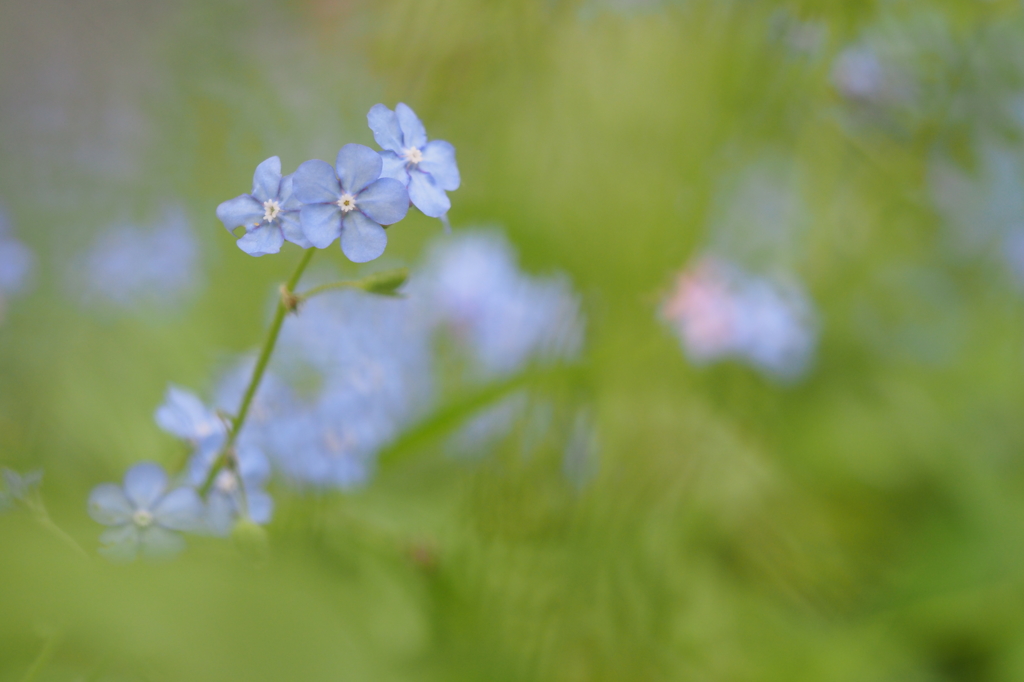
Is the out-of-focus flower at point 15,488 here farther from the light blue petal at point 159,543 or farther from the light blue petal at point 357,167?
the light blue petal at point 357,167

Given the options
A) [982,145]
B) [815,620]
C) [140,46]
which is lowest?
[815,620]

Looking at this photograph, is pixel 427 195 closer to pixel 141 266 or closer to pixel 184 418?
pixel 184 418

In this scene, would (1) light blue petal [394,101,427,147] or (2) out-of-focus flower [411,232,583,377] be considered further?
(2) out-of-focus flower [411,232,583,377]

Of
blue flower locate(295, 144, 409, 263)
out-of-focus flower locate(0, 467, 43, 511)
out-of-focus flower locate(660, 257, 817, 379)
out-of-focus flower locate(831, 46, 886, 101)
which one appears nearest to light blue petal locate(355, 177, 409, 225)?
blue flower locate(295, 144, 409, 263)

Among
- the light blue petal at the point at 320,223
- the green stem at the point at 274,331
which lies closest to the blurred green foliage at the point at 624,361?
the green stem at the point at 274,331

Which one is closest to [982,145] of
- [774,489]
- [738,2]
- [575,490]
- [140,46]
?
[738,2]

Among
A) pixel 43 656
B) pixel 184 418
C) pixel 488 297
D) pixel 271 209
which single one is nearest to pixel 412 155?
pixel 271 209

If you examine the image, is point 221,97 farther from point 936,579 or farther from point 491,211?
point 936,579

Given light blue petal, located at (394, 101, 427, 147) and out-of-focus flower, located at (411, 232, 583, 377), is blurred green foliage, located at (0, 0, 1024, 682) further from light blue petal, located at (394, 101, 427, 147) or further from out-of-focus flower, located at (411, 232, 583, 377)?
light blue petal, located at (394, 101, 427, 147)
